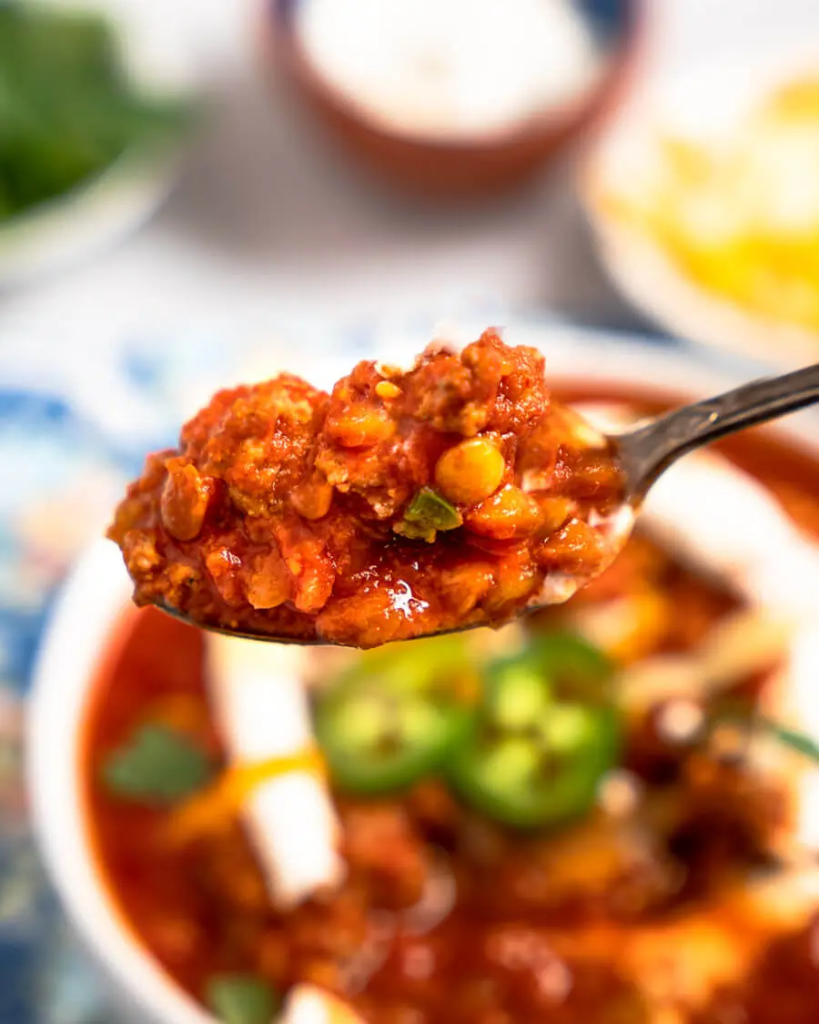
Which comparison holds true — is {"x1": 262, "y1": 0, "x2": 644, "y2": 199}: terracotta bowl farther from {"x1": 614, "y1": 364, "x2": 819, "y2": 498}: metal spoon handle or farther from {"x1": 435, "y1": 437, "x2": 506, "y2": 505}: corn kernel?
{"x1": 435, "y1": 437, "x2": 506, "y2": 505}: corn kernel

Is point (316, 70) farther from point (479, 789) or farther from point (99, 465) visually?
point (479, 789)

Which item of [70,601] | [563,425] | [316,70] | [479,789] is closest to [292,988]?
[479,789]

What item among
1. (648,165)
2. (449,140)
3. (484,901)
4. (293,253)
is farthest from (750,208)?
(484,901)

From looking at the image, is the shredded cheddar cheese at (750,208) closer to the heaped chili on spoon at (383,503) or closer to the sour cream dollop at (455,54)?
the sour cream dollop at (455,54)

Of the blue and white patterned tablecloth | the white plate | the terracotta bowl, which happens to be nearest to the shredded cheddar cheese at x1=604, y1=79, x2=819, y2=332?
the white plate

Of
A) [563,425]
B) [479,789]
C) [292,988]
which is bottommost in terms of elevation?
[292,988]

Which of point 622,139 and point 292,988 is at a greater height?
point 622,139

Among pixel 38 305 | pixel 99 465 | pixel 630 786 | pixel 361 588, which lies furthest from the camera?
pixel 38 305
